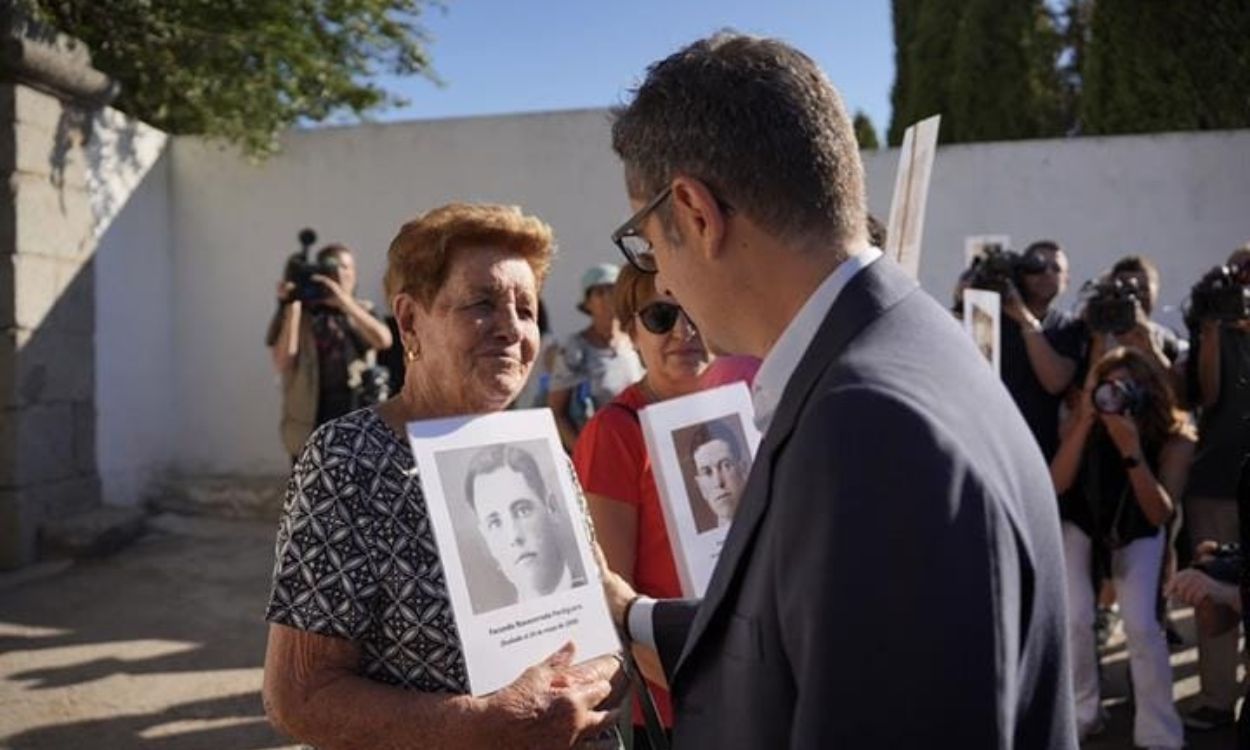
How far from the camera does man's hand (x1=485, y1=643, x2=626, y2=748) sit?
1.69 metres

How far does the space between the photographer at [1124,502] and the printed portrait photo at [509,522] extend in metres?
3.22

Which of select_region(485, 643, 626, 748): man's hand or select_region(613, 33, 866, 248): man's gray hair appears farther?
select_region(485, 643, 626, 748): man's hand

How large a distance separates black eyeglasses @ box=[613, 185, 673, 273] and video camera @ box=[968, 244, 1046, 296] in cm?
399

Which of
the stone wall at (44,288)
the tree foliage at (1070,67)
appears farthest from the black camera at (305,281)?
the tree foliage at (1070,67)

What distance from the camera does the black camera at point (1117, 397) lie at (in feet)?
14.2

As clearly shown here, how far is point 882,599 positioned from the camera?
0.96 metres

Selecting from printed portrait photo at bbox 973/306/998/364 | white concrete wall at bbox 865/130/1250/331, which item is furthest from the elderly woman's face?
white concrete wall at bbox 865/130/1250/331

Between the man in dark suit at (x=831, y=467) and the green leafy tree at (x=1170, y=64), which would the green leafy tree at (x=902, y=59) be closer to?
the green leafy tree at (x=1170, y=64)

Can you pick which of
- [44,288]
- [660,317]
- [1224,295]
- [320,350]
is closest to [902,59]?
[1224,295]

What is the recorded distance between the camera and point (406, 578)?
177cm

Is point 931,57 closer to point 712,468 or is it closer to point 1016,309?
point 1016,309

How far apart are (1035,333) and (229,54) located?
6356mm

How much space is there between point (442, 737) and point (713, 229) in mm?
944

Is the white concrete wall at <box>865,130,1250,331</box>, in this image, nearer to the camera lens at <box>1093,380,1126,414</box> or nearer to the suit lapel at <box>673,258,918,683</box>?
the camera lens at <box>1093,380,1126,414</box>
